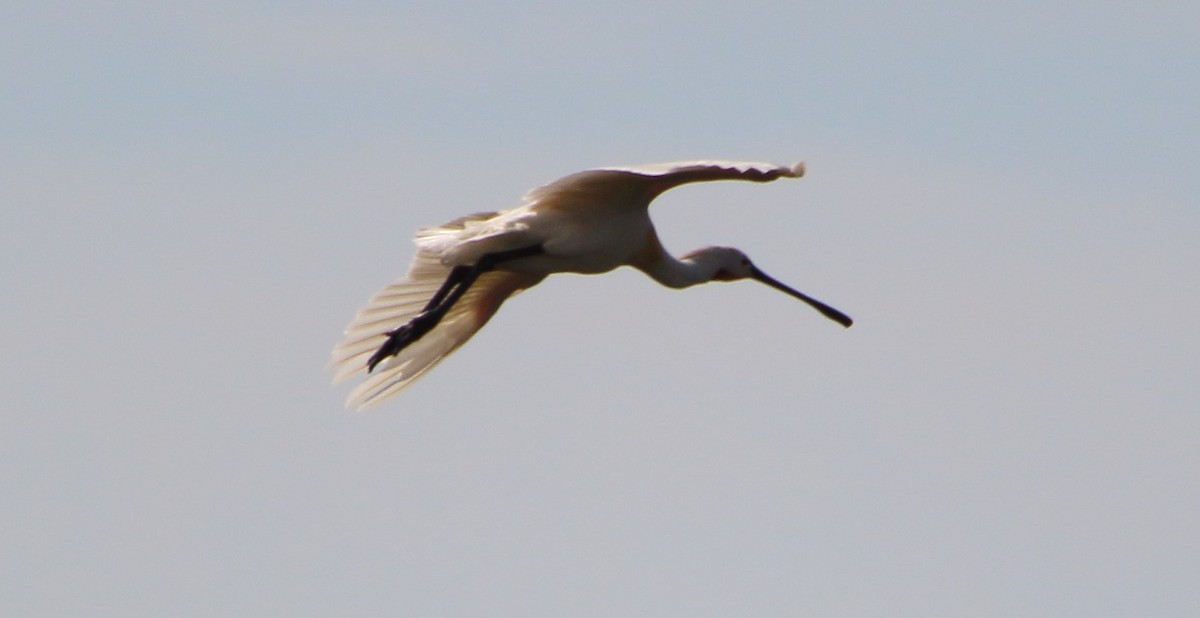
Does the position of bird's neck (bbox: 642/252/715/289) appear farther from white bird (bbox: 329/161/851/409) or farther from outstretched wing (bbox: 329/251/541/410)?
outstretched wing (bbox: 329/251/541/410)

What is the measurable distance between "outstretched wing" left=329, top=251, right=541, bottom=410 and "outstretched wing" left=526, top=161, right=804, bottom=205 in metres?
1.85

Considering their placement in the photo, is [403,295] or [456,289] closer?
[456,289]

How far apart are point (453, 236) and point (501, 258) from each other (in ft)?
2.24

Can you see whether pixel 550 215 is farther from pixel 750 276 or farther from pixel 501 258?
pixel 750 276

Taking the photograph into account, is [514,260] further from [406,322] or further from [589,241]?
[406,322]

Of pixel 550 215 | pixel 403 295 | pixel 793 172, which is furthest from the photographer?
pixel 403 295

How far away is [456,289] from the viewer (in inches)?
735

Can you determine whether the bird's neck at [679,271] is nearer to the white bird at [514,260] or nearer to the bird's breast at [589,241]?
the white bird at [514,260]

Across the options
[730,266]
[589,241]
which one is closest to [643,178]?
[589,241]

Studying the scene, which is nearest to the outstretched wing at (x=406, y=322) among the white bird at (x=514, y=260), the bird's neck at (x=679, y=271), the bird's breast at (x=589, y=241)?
the white bird at (x=514, y=260)

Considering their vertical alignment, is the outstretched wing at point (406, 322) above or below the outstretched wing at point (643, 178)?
below

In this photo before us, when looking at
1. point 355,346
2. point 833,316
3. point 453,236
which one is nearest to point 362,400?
point 355,346

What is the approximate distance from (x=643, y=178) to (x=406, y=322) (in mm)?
3215

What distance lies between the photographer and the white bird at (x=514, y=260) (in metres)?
18.0
